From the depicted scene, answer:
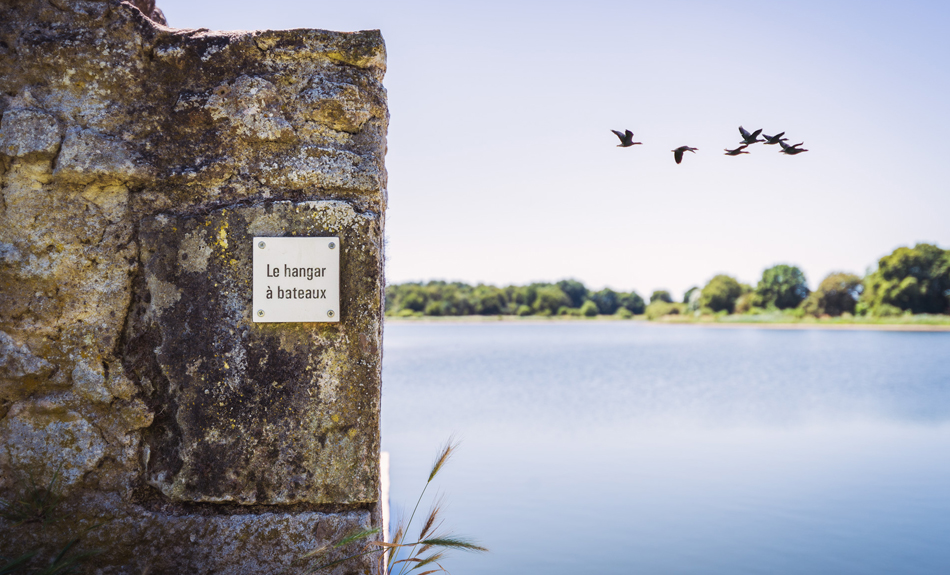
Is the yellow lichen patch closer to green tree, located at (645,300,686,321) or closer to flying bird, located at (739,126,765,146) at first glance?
flying bird, located at (739,126,765,146)

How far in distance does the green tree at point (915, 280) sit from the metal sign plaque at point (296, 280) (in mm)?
45155

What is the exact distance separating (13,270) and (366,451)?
130cm

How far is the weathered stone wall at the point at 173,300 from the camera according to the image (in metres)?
1.86

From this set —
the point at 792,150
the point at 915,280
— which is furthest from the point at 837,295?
the point at 792,150

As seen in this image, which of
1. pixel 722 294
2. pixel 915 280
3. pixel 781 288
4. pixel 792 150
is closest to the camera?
pixel 792 150

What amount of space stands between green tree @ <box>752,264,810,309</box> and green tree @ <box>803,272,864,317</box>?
15.0 feet

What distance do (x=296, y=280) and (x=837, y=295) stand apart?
4793cm

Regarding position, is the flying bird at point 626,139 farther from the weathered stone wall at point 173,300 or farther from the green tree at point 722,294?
the green tree at point 722,294

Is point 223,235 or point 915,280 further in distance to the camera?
point 915,280

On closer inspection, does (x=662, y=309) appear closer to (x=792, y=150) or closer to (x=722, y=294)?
(x=722, y=294)

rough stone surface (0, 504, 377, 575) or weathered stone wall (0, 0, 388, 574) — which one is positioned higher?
weathered stone wall (0, 0, 388, 574)

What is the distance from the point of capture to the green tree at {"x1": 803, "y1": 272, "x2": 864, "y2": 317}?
41.2 m

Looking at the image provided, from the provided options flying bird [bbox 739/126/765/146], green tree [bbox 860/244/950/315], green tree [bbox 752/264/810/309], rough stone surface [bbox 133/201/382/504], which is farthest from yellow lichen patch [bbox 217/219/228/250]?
green tree [bbox 752/264/810/309]

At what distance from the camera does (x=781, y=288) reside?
4812 cm
